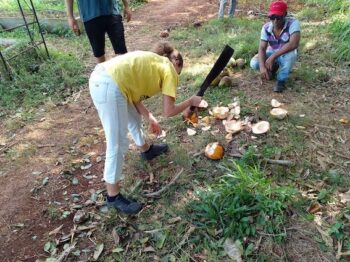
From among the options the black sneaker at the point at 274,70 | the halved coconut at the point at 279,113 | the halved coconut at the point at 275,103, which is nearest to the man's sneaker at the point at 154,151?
the halved coconut at the point at 279,113

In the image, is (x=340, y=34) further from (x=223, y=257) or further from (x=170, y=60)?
(x=223, y=257)

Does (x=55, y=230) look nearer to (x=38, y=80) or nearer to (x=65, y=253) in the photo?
(x=65, y=253)

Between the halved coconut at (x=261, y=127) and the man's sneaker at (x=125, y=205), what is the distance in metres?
1.49

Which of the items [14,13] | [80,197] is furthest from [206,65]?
[14,13]

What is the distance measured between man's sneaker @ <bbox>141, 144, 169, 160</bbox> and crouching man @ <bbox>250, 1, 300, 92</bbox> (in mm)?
1768

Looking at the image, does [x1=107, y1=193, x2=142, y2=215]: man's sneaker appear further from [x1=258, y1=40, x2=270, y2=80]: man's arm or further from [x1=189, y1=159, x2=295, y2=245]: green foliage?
[x1=258, y1=40, x2=270, y2=80]: man's arm

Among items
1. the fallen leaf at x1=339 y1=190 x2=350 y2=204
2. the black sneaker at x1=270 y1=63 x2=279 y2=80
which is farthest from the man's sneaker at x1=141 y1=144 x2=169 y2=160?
the black sneaker at x1=270 y1=63 x2=279 y2=80

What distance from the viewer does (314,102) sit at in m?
3.87

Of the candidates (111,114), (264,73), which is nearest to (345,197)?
(111,114)

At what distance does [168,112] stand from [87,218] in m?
1.22

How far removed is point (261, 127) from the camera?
3.43 meters

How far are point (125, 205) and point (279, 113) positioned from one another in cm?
199

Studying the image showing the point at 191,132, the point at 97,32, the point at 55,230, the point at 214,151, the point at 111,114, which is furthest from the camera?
the point at 97,32

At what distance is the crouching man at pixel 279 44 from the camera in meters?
3.89
